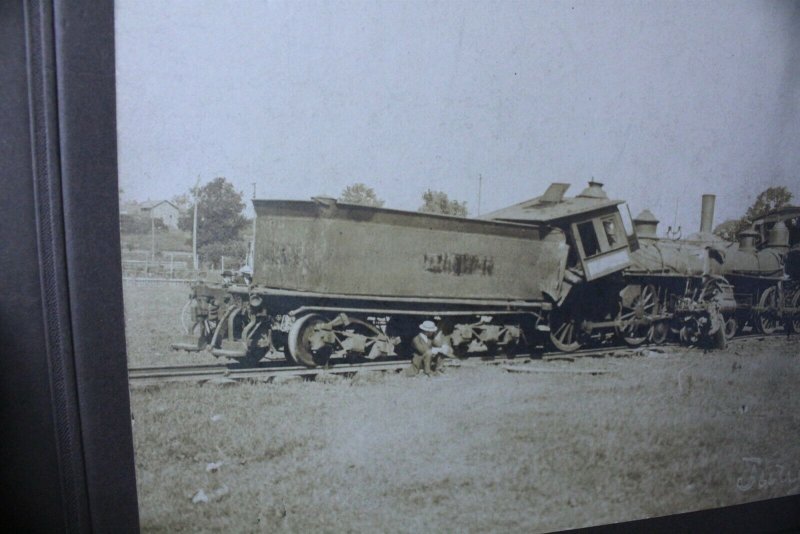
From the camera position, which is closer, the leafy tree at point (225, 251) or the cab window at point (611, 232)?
the leafy tree at point (225, 251)

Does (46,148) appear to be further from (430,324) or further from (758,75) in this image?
(758,75)

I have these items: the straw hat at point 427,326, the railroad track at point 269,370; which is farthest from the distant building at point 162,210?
the straw hat at point 427,326

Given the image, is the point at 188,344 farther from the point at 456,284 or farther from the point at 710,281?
the point at 710,281

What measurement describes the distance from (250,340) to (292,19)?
1308mm

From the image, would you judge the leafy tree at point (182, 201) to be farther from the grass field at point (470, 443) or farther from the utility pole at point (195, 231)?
the grass field at point (470, 443)

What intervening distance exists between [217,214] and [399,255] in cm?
81

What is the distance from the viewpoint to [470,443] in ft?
9.10

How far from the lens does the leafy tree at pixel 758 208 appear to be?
3225 millimetres

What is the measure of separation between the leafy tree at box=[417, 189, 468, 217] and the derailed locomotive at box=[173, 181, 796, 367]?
3cm
